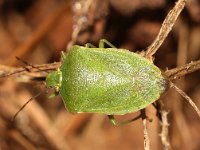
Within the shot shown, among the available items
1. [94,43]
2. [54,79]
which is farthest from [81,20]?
[54,79]

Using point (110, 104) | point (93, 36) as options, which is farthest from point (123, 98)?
point (93, 36)

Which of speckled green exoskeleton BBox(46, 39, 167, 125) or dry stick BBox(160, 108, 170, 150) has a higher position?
speckled green exoskeleton BBox(46, 39, 167, 125)

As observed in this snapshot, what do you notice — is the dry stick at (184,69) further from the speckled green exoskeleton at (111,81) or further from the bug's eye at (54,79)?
the bug's eye at (54,79)

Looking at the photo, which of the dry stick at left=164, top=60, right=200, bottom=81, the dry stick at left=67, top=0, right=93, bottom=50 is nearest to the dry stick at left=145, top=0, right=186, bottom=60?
the dry stick at left=164, top=60, right=200, bottom=81

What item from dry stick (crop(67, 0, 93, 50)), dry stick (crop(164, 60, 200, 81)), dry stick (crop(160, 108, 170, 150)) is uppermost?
dry stick (crop(67, 0, 93, 50))

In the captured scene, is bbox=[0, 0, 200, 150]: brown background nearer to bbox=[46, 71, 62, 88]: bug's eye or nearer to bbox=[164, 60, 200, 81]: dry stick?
bbox=[46, 71, 62, 88]: bug's eye

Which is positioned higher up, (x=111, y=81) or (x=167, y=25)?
(x=167, y=25)

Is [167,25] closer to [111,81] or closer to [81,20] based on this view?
[111,81]

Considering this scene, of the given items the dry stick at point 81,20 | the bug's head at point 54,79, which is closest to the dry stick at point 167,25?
the bug's head at point 54,79
